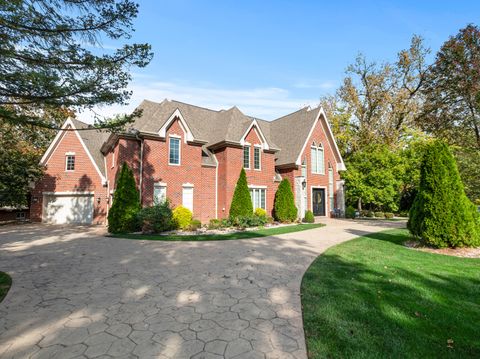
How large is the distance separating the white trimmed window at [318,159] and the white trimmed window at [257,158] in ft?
20.6

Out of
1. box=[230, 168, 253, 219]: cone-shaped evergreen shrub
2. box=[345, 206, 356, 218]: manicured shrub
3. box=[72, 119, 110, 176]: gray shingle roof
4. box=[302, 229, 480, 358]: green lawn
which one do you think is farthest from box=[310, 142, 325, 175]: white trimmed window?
box=[72, 119, 110, 176]: gray shingle roof

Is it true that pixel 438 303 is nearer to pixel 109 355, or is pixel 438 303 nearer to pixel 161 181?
pixel 109 355

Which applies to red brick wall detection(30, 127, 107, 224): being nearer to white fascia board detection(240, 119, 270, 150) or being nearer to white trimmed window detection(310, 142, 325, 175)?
white fascia board detection(240, 119, 270, 150)

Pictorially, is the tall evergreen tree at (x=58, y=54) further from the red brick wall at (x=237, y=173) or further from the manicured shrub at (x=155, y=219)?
the red brick wall at (x=237, y=173)

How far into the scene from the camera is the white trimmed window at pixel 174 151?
17.8 metres

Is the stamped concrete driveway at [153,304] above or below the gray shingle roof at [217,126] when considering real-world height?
below

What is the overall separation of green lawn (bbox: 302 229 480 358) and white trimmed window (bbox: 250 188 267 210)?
42.0 ft

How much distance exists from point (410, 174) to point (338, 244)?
60.8ft

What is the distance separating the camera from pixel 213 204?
19.6 meters

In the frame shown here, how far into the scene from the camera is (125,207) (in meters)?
14.7

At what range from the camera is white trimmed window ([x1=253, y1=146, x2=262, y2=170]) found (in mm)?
20906

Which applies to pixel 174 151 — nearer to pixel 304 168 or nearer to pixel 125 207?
pixel 125 207

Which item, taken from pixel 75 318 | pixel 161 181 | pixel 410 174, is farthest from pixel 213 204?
pixel 410 174

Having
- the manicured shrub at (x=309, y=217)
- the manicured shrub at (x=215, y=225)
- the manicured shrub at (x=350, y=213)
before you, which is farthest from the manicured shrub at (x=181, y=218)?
the manicured shrub at (x=350, y=213)
